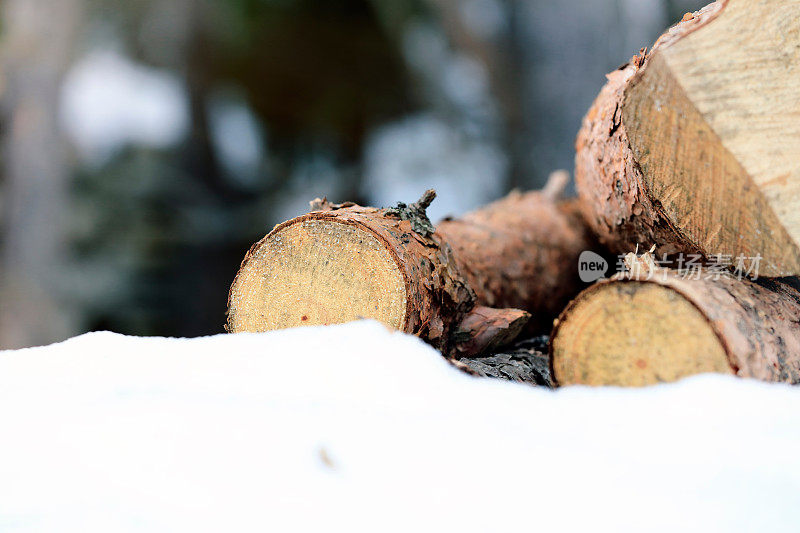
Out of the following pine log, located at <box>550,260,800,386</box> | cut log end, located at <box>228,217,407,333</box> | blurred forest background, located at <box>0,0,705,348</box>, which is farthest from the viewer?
blurred forest background, located at <box>0,0,705,348</box>

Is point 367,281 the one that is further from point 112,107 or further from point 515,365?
point 112,107

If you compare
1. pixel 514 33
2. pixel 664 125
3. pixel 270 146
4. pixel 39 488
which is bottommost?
pixel 39 488

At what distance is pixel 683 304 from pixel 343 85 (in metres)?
3.85

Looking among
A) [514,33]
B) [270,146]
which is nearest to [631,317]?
[270,146]

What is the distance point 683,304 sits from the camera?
66 centimetres

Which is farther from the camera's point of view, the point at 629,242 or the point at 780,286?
the point at 629,242

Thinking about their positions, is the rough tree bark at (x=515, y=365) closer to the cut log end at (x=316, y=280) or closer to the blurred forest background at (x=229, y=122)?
the cut log end at (x=316, y=280)

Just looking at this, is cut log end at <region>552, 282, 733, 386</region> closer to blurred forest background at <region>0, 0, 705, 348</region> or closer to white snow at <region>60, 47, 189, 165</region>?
blurred forest background at <region>0, 0, 705, 348</region>

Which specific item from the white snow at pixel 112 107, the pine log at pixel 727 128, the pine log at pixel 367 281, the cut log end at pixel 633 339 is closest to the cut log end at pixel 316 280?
the pine log at pixel 367 281

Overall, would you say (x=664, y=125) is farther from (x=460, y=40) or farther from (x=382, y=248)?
(x=460, y=40)

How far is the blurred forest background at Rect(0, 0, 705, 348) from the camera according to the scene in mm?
3248

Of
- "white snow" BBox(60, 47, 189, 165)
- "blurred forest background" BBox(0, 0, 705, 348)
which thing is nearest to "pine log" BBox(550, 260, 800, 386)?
"blurred forest background" BBox(0, 0, 705, 348)

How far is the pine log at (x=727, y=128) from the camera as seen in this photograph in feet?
2.56

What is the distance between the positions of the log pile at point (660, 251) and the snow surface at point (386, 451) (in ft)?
0.22
